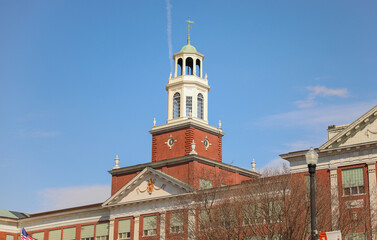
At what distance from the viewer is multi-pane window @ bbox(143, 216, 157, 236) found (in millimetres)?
67562

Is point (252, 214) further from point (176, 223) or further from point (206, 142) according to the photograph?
point (206, 142)

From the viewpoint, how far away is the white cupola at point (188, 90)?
242ft

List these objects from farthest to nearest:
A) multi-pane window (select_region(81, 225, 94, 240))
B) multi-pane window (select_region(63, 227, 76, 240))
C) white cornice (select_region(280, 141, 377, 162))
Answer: multi-pane window (select_region(63, 227, 76, 240))
multi-pane window (select_region(81, 225, 94, 240))
white cornice (select_region(280, 141, 377, 162))

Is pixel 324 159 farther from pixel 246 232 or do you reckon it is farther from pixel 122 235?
pixel 122 235

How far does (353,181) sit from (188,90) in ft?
85.7


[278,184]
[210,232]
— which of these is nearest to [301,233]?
[278,184]

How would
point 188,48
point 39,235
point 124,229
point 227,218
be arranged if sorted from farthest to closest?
point 39,235 < point 188,48 < point 124,229 < point 227,218

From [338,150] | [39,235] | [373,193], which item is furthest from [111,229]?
[373,193]

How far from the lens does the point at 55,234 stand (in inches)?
3137

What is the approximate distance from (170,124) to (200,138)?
3.75 meters

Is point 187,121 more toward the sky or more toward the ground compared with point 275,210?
more toward the sky

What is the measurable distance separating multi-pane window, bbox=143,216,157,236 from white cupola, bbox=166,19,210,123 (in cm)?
1158

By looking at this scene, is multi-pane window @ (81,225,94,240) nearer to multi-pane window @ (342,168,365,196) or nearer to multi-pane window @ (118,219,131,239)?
multi-pane window @ (118,219,131,239)

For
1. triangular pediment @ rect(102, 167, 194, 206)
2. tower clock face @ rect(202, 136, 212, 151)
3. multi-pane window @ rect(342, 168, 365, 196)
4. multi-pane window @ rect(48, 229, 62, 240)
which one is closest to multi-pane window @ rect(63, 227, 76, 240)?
multi-pane window @ rect(48, 229, 62, 240)
